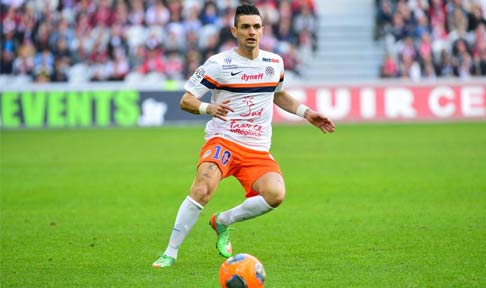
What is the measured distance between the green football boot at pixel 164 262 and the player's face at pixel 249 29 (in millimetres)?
2037

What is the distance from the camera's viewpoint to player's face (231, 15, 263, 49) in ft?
29.9

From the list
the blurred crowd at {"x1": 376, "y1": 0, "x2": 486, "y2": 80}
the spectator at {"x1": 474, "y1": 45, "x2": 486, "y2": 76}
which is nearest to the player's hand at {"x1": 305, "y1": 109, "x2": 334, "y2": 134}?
the blurred crowd at {"x1": 376, "y1": 0, "x2": 486, "y2": 80}

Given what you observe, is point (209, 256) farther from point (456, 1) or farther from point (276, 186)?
point (456, 1)

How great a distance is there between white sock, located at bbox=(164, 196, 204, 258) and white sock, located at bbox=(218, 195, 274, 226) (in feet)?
1.60

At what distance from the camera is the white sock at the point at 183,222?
352 inches

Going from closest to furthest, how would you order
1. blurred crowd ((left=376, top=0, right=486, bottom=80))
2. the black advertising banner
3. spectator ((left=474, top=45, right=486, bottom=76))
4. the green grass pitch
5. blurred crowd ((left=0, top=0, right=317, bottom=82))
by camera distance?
the green grass pitch
the black advertising banner
spectator ((left=474, top=45, right=486, bottom=76))
blurred crowd ((left=376, top=0, right=486, bottom=80))
blurred crowd ((left=0, top=0, right=317, bottom=82))

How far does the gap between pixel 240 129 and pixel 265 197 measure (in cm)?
68

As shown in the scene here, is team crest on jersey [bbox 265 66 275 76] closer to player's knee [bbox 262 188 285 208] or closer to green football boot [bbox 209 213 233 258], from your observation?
player's knee [bbox 262 188 285 208]

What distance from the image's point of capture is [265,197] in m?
9.10

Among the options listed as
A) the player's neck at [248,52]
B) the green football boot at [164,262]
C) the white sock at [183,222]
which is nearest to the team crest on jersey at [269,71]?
the player's neck at [248,52]

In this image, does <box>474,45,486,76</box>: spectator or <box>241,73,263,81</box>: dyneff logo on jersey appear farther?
<box>474,45,486,76</box>: spectator

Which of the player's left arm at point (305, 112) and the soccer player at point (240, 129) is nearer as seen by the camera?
the soccer player at point (240, 129)

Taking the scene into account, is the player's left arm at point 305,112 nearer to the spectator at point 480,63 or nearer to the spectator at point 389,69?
the spectator at point 389,69

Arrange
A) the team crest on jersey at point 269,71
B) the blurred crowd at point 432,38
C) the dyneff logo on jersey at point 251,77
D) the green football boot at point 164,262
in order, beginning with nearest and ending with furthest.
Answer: the green football boot at point 164,262
the dyneff logo on jersey at point 251,77
the team crest on jersey at point 269,71
the blurred crowd at point 432,38
